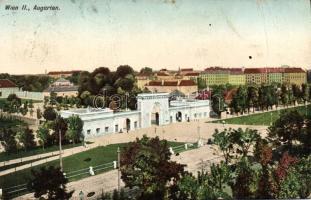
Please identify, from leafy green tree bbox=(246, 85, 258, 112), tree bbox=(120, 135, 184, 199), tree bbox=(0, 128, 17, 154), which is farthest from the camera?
leafy green tree bbox=(246, 85, 258, 112)

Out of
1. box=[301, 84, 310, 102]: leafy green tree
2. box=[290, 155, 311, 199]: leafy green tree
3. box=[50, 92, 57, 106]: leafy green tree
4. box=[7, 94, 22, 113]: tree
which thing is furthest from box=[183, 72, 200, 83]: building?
box=[290, 155, 311, 199]: leafy green tree

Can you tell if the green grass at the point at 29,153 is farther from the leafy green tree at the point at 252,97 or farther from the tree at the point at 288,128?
the leafy green tree at the point at 252,97

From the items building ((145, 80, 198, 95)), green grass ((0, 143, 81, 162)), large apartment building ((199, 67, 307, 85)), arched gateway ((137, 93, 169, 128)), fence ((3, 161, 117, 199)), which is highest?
large apartment building ((199, 67, 307, 85))

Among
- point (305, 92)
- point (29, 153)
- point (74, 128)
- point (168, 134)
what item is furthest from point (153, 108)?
point (305, 92)

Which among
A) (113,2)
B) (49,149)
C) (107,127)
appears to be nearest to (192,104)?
(107,127)

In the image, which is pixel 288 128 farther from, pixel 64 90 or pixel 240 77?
pixel 64 90

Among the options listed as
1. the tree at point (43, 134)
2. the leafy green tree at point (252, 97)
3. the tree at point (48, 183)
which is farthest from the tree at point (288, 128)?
the leafy green tree at point (252, 97)

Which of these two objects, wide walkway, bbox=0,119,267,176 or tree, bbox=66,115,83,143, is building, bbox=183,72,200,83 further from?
tree, bbox=66,115,83,143

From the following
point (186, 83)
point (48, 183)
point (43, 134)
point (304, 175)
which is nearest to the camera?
point (48, 183)
